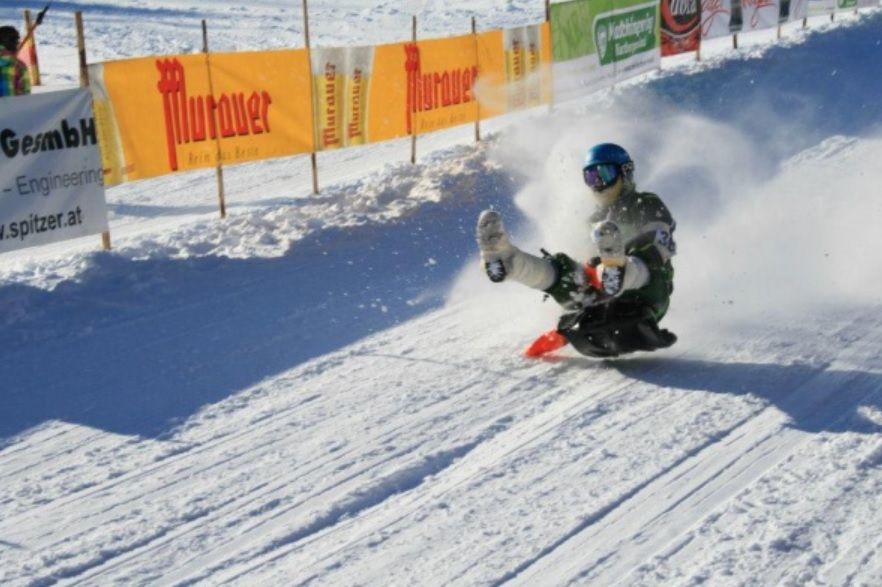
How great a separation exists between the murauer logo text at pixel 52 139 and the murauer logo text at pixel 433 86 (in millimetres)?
5561

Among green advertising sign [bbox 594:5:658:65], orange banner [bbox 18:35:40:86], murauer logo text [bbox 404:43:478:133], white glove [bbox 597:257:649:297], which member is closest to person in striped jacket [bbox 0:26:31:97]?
murauer logo text [bbox 404:43:478:133]

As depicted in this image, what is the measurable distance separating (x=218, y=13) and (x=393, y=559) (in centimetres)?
3309

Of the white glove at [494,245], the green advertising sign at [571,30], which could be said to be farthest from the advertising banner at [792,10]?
the white glove at [494,245]

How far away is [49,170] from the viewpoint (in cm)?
938

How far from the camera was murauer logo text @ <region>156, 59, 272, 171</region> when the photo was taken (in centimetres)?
1130

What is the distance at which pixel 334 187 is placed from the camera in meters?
14.1

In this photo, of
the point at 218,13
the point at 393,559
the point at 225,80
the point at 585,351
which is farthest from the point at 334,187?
the point at 218,13

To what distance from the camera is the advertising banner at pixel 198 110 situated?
1076cm

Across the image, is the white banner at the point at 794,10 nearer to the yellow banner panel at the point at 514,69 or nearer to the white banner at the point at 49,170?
the yellow banner panel at the point at 514,69

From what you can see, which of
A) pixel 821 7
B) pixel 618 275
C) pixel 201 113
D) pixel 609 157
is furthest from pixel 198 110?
pixel 821 7

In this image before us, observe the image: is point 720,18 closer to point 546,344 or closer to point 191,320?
point 191,320

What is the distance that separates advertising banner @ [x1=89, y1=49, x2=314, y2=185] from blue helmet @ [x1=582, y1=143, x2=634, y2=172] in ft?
16.3

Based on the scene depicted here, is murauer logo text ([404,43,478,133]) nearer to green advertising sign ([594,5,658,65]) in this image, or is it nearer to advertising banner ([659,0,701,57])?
green advertising sign ([594,5,658,65])

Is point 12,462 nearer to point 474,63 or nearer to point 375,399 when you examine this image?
point 375,399
